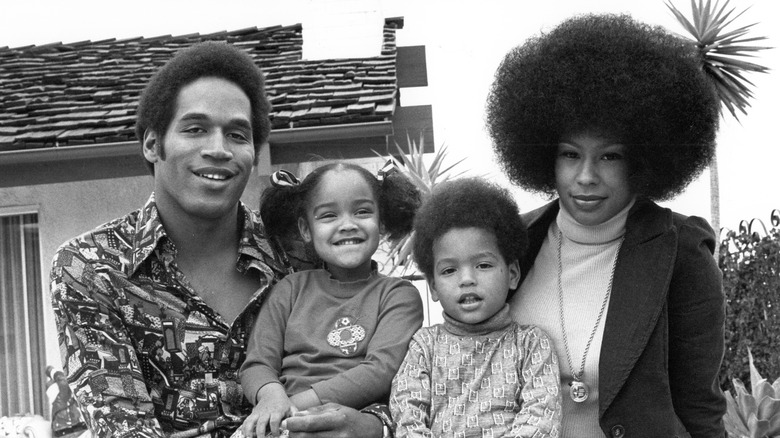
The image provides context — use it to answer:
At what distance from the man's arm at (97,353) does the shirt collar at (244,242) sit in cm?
18

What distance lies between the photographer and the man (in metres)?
3.46

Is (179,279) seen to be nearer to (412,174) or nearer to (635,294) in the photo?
(635,294)

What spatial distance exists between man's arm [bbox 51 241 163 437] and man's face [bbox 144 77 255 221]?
40 cm

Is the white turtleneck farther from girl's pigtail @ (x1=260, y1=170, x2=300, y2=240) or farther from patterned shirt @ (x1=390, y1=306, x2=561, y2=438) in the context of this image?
girl's pigtail @ (x1=260, y1=170, x2=300, y2=240)

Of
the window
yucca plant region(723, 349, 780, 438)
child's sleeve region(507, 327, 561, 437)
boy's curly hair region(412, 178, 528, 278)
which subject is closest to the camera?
child's sleeve region(507, 327, 561, 437)

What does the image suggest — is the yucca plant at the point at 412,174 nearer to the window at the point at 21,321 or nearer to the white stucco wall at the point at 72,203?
the white stucco wall at the point at 72,203

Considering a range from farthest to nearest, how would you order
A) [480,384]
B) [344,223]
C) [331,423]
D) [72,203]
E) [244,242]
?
1. [72,203]
2. [244,242]
3. [344,223]
4. [480,384]
5. [331,423]

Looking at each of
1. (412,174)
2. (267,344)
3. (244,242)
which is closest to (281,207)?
(244,242)

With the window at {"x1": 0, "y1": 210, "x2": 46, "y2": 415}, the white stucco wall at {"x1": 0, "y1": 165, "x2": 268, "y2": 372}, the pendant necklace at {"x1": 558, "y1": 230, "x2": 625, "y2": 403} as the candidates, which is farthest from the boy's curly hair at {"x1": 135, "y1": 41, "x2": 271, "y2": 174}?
the window at {"x1": 0, "y1": 210, "x2": 46, "y2": 415}

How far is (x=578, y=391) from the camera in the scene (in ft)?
11.0

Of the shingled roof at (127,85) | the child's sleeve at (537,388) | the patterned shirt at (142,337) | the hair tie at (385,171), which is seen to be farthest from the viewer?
the shingled roof at (127,85)

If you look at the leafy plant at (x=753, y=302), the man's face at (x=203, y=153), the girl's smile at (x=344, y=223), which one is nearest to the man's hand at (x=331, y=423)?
the girl's smile at (x=344, y=223)

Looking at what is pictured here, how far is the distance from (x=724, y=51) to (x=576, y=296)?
933 centimetres

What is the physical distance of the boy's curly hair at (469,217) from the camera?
140 inches
